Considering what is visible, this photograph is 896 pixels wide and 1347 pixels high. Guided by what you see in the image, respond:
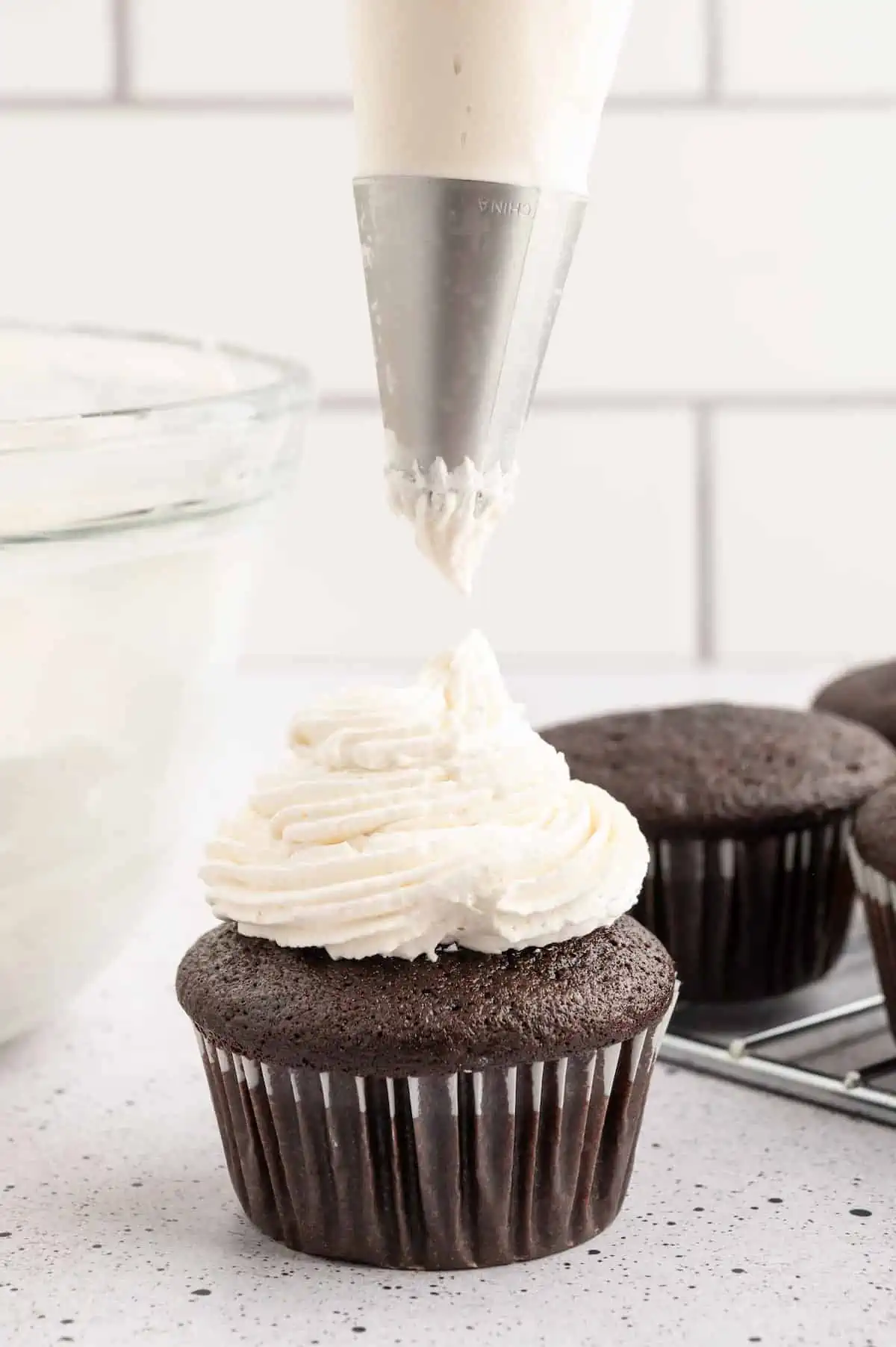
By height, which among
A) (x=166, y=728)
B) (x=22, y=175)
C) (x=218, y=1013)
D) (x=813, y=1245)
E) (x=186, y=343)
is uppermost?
(x=22, y=175)

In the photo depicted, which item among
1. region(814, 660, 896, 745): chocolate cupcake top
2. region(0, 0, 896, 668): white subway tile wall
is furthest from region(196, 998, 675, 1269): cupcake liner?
region(0, 0, 896, 668): white subway tile wall

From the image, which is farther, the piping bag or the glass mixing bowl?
the glass mixing bowl

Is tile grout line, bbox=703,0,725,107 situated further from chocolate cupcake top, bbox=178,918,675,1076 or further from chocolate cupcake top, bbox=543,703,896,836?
chocolate cupcake top, bbox=178,918,675,1076

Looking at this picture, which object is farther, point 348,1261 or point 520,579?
point 520,579

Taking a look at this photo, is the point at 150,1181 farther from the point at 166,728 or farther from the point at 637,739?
the point at 637,739

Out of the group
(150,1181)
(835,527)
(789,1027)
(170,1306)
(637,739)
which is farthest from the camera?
(835,527)

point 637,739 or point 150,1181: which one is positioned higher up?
point 637,739

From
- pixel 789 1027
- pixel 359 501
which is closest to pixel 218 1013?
pixel 789 1027

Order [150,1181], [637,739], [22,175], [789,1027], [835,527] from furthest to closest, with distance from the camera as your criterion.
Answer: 1. [835,527]
2. [22,175]
3. [637,739]
4. [789,1027]
5. [150,1181]
